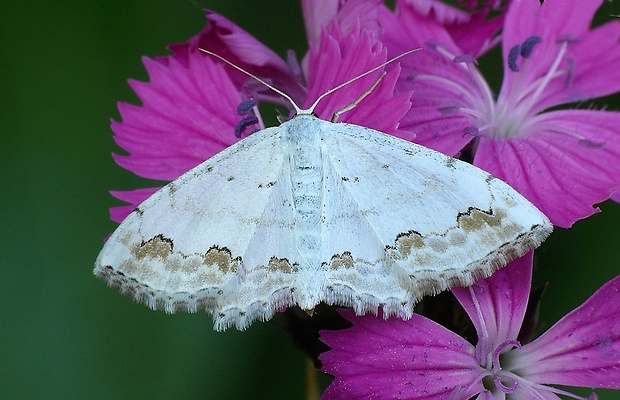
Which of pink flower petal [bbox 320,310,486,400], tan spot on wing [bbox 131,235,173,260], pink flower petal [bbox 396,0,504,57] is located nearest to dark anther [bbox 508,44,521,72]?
pink flower petal [bbox 396,0,504,57]

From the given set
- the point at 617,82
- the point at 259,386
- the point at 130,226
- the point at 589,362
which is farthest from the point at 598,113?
the point at 259,386

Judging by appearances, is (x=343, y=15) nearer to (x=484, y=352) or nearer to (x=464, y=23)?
(x=464, y=23)

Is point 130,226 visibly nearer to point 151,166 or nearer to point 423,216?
point 151,166

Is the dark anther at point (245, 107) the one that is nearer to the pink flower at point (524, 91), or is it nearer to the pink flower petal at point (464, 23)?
the pink flower at point (524, 91)

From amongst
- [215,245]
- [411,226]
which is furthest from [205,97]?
[411,226]

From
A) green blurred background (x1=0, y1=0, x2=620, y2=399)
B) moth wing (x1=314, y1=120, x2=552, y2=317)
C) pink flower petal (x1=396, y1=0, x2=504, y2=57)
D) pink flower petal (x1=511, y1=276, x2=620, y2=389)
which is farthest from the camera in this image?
green blurred background (x1=0, y1=0, x2=620, y2=399)

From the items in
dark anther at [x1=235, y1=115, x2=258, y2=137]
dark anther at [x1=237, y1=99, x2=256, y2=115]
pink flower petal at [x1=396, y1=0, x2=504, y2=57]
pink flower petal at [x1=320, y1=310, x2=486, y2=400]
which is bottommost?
pink flower petal at [x1=320, y1=310, x2=486, y2=400]

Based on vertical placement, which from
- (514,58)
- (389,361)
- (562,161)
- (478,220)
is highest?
(514,58)

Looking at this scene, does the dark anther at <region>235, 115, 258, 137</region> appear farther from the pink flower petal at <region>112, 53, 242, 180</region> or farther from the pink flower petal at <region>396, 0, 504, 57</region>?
the pink flower petal at <region>396, 0, 504, 57</region>
